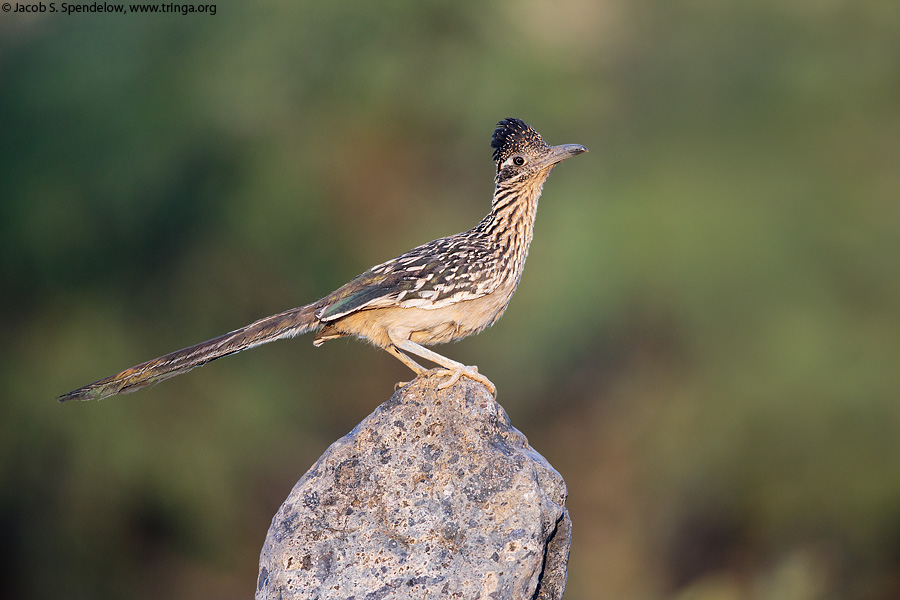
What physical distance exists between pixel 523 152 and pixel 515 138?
0.39 feet

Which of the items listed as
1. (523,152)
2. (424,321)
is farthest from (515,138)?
(424,321)

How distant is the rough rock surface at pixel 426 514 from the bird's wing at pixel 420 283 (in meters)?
0.61

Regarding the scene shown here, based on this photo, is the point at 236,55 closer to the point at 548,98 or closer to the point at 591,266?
the point at 548,98

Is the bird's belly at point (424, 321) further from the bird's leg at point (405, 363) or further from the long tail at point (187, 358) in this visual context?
the long tail at point (187, 358)

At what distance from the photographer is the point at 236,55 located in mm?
15805

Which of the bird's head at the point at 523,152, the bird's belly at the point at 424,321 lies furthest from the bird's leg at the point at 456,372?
the bird's head at the point at 523,152

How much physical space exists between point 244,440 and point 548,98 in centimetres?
725

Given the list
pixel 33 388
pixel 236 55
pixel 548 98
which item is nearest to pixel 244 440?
pixel 33 388

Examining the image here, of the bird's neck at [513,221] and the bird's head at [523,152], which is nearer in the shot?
the bird's neck at [513,221]

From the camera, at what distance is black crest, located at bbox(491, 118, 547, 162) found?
7361mm

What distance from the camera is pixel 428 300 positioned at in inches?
258

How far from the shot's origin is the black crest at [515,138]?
7.36 m

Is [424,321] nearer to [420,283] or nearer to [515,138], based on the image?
[420,283]

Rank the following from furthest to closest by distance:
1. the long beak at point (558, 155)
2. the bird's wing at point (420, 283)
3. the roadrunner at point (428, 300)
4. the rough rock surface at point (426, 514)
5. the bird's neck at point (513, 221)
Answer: the long beak at point (558, 155) → the bird's neck at point (513, 221) → the bird's wing at point (420, 283) → the roadrunner at point (428, 300) → the rough rock surface at point (426, 514)
